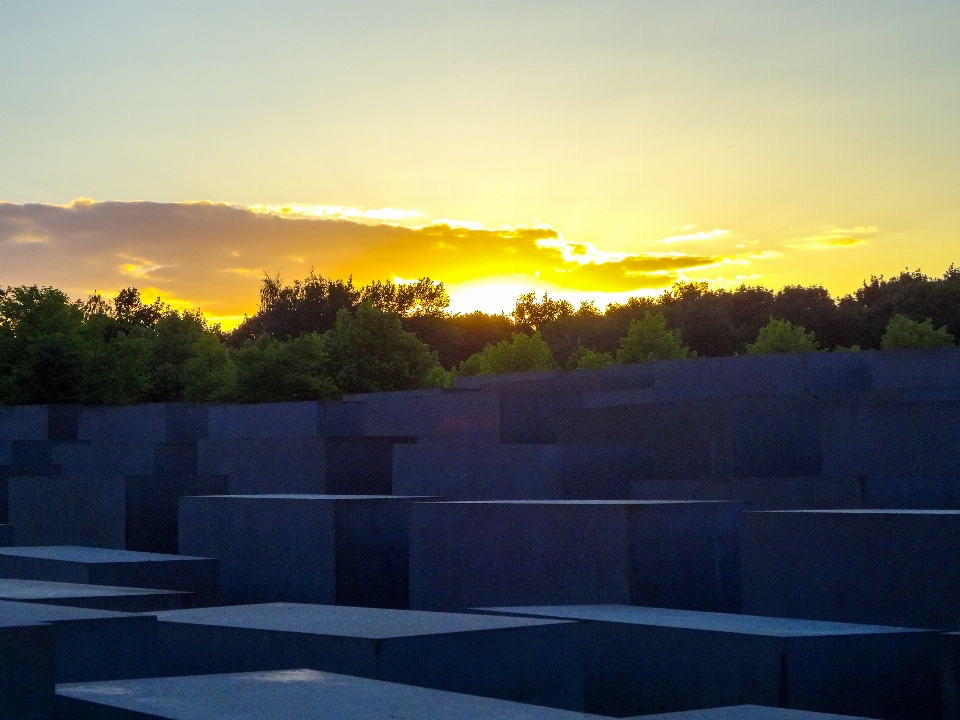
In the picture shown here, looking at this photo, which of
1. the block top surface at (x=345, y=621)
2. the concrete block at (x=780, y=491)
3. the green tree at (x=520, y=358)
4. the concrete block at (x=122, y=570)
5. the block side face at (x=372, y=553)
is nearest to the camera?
the block top surface at (x=345, y=621)

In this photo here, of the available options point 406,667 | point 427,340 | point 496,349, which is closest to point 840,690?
point 406,667

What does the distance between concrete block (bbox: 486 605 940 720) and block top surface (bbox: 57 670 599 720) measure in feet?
8.38

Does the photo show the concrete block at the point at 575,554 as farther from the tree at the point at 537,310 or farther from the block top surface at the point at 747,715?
the tree at the point at 537,310

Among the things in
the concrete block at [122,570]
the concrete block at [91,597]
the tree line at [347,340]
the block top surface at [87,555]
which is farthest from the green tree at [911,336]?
the concrete block at [91,597]

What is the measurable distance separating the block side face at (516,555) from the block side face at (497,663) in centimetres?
330

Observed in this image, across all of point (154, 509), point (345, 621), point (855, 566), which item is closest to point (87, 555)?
point (154, 509)

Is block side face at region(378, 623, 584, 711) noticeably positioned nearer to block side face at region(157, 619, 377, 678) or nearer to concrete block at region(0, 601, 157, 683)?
block side face at region(157, 619, 377, 678)

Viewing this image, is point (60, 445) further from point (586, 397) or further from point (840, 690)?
point (840, 690)

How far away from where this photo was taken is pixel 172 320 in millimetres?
55000

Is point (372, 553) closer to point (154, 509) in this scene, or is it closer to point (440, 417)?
point (154, 509)

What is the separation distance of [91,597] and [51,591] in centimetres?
44

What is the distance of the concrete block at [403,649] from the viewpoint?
594cm

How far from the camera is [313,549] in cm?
1238

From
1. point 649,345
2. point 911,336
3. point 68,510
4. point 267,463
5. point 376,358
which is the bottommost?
point 68,510
